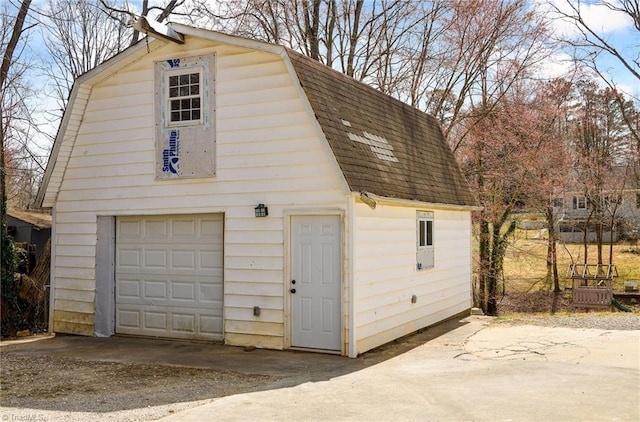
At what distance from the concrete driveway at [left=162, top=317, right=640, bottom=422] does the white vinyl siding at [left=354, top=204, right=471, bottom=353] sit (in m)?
0.75

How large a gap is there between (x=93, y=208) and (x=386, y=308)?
18.4 feet

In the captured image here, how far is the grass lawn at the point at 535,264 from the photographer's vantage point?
25.1 meters

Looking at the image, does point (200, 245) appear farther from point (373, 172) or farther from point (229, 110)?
point (373, 172)

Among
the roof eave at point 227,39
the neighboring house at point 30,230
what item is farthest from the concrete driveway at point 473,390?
the neighboring house at point 30,230

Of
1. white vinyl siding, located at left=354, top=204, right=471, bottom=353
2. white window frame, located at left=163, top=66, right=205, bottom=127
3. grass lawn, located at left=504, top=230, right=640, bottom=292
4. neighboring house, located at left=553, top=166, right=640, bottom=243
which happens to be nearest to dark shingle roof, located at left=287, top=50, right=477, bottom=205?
white vinyl siding, located at left=354, top=204, right=471, bottom=353

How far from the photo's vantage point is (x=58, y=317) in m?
11.8

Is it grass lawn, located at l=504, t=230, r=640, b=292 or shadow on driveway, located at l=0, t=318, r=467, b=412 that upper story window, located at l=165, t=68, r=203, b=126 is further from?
grass lawn, located at l=504, t=230, r=640, b=292

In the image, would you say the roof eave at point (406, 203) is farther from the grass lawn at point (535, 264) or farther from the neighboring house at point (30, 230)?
the grass lawn at point (535, 264)

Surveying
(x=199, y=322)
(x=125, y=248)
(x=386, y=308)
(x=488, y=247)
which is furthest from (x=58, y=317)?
(x=488, y=247)

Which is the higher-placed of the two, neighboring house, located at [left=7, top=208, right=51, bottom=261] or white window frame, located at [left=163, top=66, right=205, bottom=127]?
white window frame, located at [left=163, top=66, right=205, bottom=127]

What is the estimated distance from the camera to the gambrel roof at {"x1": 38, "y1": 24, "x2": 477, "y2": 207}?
9430mm

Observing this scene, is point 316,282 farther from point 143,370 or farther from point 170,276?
point 170,276

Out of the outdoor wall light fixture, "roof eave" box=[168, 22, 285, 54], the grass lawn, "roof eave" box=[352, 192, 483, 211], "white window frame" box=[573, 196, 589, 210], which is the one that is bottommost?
the grass lawn

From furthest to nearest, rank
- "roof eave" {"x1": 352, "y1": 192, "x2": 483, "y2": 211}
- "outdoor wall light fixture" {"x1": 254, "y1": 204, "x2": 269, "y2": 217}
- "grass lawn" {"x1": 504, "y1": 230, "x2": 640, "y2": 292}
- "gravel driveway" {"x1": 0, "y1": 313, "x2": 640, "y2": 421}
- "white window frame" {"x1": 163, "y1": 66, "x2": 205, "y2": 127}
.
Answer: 1. "grass lawn" {"x1": 504, "y1": 230, "x2": 640, "y2": 292}
2. "white window frame" {"x1": 163, "y1": 66, "x2": 205, "y2": 127}
3. "outdoor wall light fixture" {"x1": 254, "y1": 204, "x2": 269, "y2": 217}
4. "roof eave" {"x1": 352, "y1": 192, "x2": 483, "y2": 211}
5. "gravel driveway" {"x1": 0, "y1": 313, "x2": 640, "y2": 421}
